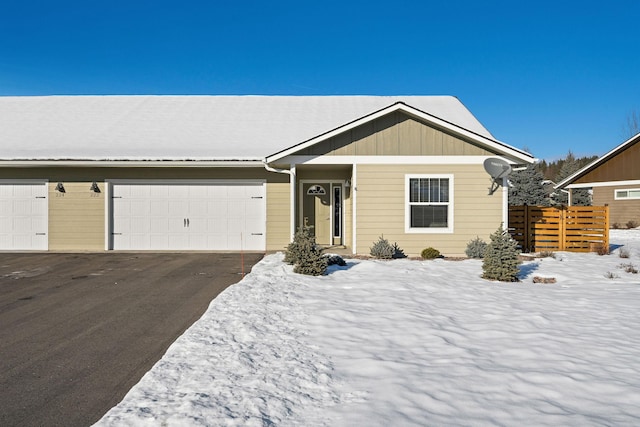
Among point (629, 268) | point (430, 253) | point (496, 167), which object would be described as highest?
point (496, 167)

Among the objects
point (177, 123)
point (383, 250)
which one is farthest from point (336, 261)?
point (177, 123)

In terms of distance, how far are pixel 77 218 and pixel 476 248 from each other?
41.3ft

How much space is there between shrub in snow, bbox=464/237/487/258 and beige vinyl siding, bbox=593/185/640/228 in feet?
59.3

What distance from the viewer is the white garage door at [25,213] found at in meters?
13.9

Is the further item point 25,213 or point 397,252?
point 25,213

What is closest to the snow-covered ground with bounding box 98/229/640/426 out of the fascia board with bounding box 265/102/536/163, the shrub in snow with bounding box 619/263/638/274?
the shrub in snow with bounding box 619/263/638/274

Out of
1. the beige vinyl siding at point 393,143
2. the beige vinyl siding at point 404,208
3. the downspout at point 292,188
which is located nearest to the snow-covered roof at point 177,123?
the beige vinyl siding at point 393,143

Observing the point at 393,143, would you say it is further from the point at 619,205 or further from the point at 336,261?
the point at 619,205

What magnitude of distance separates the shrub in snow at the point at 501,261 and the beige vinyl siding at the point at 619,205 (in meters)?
20.5

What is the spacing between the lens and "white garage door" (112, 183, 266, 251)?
13859 mm

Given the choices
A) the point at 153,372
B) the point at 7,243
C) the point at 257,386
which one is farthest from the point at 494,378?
the point at 7,243

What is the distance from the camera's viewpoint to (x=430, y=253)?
1155 cm

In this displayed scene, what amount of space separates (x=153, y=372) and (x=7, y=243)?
44.0 feet

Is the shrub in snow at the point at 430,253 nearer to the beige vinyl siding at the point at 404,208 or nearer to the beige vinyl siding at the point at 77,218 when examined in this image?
the beige vinyl siding at the point at 404,208
